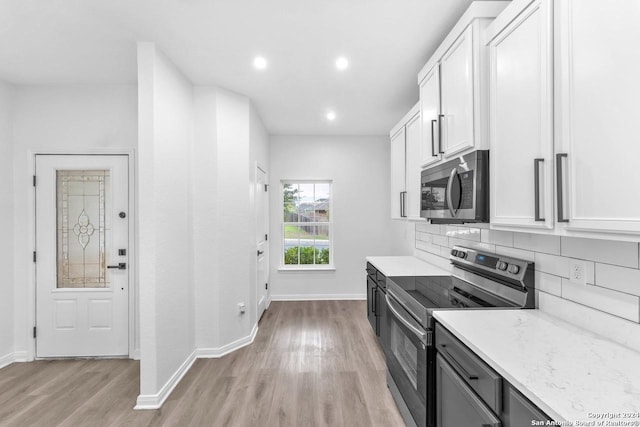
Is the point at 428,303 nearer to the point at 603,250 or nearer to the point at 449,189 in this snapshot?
the point at 449,189

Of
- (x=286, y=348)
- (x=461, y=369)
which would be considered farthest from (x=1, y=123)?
(x=461, y=369)

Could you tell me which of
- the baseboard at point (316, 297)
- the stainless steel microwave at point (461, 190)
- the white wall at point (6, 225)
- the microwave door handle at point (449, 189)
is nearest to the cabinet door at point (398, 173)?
the stainless steel microwave at point (461, 190)

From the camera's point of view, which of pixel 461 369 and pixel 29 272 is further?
pixel 29 272

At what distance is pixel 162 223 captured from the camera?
2.44m

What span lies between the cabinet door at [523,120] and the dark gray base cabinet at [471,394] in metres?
0.61

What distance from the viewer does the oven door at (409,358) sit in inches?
64.8

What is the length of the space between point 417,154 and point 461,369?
1925mm

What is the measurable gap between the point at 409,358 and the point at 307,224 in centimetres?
340

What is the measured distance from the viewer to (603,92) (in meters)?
0.96

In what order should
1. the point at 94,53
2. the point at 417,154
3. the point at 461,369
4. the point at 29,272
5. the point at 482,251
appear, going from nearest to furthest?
1. the point at 461,369
2. the point at 482,251
3. the point at 94,53
4. the point at 417,154
5. the point at 29,272

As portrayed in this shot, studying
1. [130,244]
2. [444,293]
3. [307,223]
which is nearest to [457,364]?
[444,293]

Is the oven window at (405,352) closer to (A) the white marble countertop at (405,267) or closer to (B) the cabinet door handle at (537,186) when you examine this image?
(A) the white marble countertop at (405,267)

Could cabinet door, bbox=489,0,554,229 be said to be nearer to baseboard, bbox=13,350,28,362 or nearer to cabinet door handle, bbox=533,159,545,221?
cabinet door handle, bbox=533,159,545,221

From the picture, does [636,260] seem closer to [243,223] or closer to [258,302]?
[243,223]
